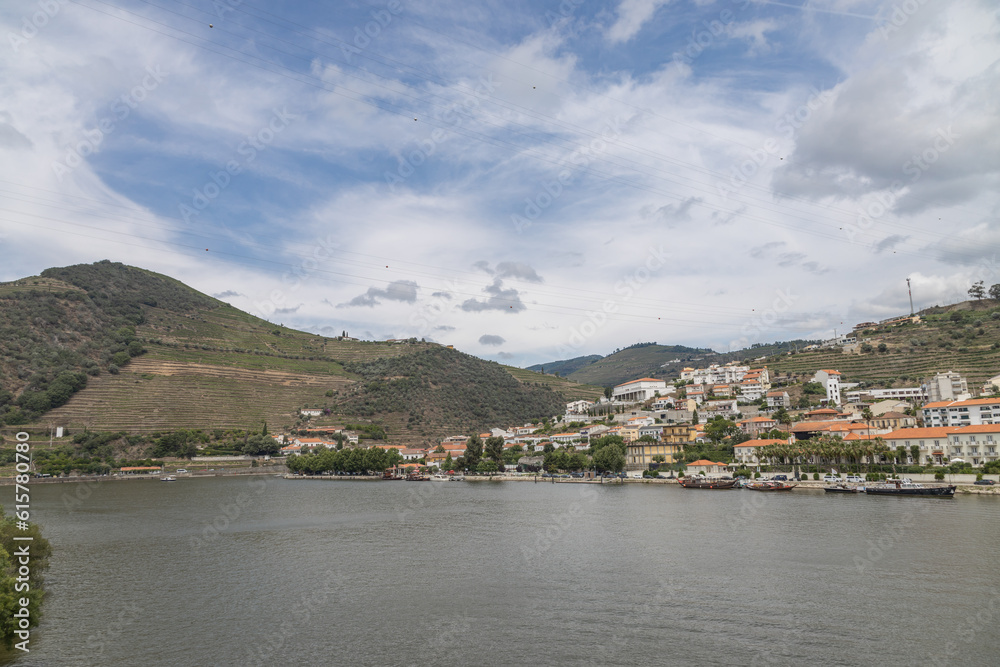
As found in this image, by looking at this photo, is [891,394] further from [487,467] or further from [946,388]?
[487,467]

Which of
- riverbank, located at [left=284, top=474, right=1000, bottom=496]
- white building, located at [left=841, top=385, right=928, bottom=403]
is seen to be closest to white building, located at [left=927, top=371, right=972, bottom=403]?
white building, located at [left=841, top=385, right=928, bottom=403]

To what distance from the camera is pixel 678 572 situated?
24906mm

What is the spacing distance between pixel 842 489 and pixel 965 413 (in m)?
20.8

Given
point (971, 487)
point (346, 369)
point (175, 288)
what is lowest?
point (971, 487)

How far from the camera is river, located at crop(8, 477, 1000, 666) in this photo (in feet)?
56.1

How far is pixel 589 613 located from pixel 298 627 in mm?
8952

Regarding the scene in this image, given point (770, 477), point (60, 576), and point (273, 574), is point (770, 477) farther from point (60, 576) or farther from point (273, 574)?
point (60, 576)

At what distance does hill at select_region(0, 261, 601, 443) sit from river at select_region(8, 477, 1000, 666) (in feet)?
221

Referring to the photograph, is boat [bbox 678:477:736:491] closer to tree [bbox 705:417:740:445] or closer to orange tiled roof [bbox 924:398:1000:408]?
tree [bbox 705:417:740:445]

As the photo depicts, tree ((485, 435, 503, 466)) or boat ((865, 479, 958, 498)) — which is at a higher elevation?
tree ((485, 435, 503, 466))

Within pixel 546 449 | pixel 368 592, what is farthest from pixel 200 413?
pixel 368 592

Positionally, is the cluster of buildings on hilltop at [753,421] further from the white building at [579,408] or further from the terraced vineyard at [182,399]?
the terraced vineyard at [182,399]

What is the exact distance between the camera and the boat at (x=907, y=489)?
49.0 metres

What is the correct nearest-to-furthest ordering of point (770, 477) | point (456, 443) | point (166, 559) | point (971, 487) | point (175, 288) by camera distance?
1. point (166, 559)
2. point (971, 487)
3. point (770, 477)
4. point (456, 443)
5. point (175, 288)
